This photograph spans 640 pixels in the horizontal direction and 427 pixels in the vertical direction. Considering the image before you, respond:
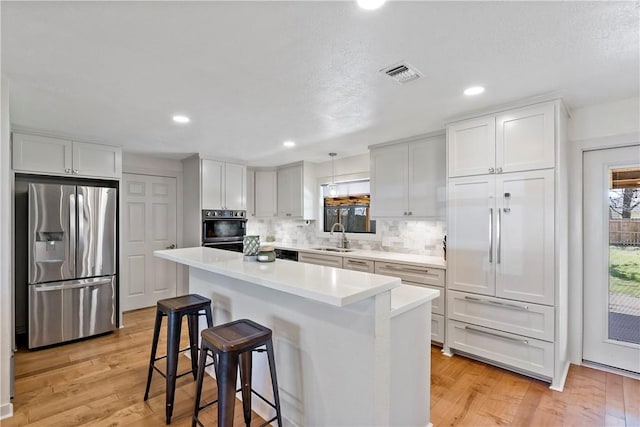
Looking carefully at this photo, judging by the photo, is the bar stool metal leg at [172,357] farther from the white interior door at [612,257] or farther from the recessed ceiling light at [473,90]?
the white interior door at [612,257]

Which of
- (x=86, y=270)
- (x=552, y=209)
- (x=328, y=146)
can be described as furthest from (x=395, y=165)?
(x=86, y=270)

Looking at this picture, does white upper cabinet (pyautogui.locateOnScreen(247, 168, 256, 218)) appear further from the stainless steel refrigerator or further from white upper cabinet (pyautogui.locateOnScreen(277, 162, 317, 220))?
the stainless steel refrigerator

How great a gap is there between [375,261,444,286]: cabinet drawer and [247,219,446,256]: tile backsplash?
25.2 inches

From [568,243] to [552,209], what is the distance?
63 cm

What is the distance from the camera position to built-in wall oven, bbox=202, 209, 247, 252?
4.55 m

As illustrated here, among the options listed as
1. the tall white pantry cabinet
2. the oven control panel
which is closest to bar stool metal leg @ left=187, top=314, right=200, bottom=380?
the oven control panel

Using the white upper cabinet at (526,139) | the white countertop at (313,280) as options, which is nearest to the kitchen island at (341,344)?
the white countertop at (313,280)

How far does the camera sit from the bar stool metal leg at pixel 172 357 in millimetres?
2055

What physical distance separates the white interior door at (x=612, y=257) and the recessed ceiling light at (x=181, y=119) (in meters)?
3.70

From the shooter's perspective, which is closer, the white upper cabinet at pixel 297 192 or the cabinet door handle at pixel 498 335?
the cabinet door handle at pixel 498 335

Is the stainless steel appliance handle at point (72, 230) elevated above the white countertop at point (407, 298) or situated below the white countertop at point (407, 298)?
above

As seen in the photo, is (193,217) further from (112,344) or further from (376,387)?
(376,387)

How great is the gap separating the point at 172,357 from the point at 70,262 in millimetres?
2212

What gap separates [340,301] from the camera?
124 centimetres
